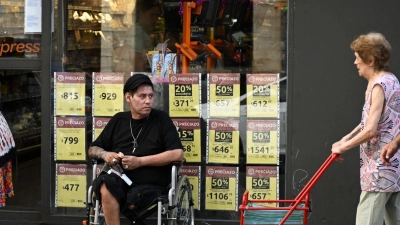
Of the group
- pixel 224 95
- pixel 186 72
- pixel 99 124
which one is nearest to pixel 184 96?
pixel 186 72

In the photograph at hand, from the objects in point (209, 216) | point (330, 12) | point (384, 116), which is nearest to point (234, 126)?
point (209, 216)

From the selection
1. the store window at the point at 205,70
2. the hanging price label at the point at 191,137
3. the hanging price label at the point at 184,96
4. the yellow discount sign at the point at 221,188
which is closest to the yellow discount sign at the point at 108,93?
the store window at the point at 205,70

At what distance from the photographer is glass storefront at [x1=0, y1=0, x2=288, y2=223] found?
22.4 ft

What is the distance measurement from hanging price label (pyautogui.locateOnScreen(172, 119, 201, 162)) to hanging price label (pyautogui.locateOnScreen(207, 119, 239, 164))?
9cm

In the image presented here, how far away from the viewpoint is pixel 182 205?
624 centimetres

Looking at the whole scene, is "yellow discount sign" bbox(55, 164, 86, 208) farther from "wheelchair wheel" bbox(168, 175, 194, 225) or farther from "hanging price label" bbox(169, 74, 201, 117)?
"wheelchair wheel" bbox(168, 175, 194, 225)

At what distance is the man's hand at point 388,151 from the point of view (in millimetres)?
4910

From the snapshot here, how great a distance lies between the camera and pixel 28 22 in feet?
23.5

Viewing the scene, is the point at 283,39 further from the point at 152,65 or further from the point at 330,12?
the point at 152,65

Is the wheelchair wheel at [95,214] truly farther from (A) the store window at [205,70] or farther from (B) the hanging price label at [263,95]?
(B) the hanging price label at [263,95]

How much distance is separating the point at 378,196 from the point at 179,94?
2.37m

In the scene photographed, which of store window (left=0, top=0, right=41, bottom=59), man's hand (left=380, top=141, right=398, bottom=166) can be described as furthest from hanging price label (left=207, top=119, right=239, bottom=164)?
man's hand (left=380, top=141, right=398, bottom=166)

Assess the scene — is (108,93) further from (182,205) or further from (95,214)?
(95,214)

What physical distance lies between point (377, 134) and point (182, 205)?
5.92 feet
